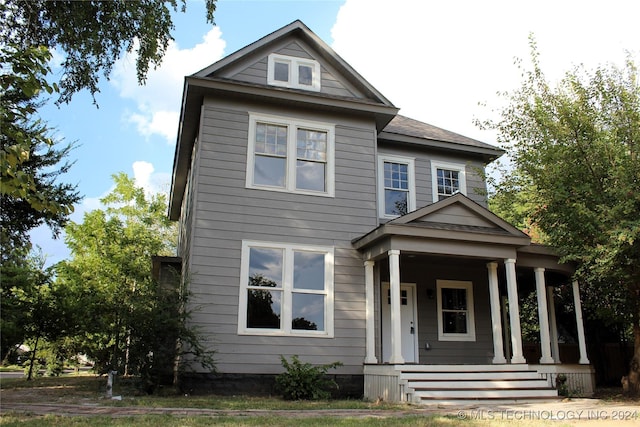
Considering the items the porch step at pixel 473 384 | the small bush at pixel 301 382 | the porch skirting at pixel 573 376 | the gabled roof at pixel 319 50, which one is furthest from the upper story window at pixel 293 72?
the porch skirting at pixel 573 376

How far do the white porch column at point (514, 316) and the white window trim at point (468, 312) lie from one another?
1.89 meters

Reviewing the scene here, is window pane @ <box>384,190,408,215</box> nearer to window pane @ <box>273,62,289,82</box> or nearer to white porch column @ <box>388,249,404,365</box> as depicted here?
white porch column @ <box>388,249,404,365</box>

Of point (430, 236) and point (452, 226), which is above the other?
point (452, 226)

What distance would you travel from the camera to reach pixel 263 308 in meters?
10.6

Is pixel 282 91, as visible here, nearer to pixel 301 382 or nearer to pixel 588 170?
pixel 301 382

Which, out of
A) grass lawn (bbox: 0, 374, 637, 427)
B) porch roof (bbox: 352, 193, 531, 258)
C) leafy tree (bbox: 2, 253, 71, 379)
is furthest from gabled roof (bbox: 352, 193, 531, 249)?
leafy tree (bbox: 2, 253, 71, 379)

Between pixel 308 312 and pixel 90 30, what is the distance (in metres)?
6.85

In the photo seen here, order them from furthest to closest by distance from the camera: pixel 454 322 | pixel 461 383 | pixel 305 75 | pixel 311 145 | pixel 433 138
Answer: pixel 433 138, pixel 454 322, pixel 305 75, pixel 311 145, pixel 461 383

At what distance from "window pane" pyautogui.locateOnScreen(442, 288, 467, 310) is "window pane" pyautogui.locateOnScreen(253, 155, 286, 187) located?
509cm

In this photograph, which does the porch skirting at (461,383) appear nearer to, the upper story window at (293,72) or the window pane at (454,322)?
the window pane at (454,322)

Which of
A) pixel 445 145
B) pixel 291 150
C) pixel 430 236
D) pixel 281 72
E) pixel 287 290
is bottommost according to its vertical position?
pixel 287 290

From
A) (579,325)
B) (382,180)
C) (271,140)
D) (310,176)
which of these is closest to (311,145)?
(310,176)

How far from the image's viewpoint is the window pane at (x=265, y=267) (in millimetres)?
10703

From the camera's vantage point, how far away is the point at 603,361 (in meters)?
14.7
